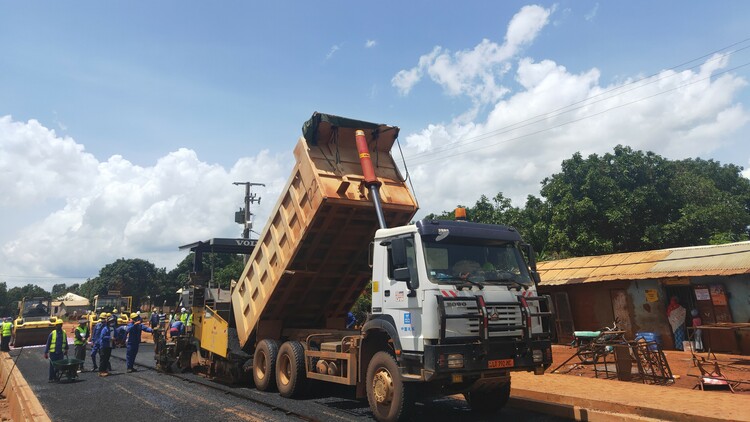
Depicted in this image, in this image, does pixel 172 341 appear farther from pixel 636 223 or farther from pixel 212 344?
pixel 636 223

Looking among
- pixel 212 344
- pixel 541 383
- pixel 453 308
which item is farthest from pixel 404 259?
pixel 212 344

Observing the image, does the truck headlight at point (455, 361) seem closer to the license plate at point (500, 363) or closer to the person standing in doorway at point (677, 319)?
the license plate at point (500, 363)

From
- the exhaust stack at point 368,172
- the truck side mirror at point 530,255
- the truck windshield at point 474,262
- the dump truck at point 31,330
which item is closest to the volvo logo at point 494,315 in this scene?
the truck windshield at point 474,262

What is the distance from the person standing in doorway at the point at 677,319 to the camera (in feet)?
45.1

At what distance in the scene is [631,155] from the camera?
77.6 ft

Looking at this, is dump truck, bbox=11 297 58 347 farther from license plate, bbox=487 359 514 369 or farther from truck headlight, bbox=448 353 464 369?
license plate, bbox=487 359 514 369

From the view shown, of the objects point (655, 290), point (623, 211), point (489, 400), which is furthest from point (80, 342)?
point (623, 211)

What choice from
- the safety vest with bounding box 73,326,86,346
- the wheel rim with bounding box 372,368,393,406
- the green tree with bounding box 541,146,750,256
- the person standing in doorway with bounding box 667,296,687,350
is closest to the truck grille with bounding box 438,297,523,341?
the wheel rim with bounding box 372,368,393,406

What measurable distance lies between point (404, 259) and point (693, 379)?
7309 millimetres

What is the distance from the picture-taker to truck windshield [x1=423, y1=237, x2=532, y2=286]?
6.04m

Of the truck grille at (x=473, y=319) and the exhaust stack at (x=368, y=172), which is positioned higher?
the exhaust stack at (x=368, y=172)

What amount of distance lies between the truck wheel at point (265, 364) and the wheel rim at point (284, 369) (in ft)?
0.85

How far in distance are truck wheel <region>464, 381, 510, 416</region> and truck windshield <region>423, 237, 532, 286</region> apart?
176 centimetres

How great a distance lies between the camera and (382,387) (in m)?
6.26
